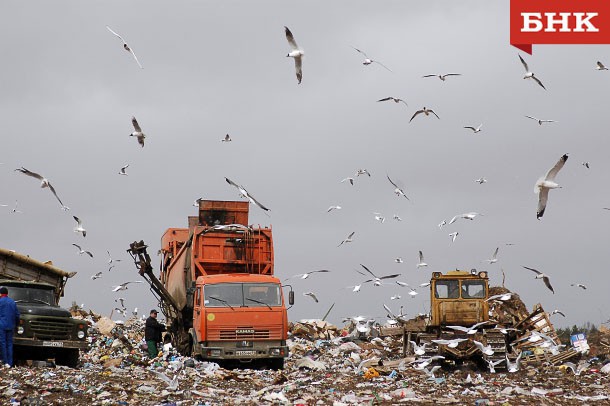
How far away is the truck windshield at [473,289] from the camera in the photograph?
1905cm

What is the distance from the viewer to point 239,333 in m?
16.8

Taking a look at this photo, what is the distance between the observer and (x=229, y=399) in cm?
1165

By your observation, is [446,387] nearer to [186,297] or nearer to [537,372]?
Result: [537,372]

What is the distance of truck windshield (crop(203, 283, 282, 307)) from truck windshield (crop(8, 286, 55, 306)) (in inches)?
121

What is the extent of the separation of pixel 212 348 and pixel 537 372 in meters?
6.92

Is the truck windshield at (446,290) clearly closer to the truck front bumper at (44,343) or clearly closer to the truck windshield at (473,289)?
the truck windshield at (473,289)

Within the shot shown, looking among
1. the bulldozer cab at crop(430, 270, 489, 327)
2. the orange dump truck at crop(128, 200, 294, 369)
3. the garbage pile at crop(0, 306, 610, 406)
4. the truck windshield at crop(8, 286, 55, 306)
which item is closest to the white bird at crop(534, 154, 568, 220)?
the garbage pile at crop(0, 306, 610, 406)

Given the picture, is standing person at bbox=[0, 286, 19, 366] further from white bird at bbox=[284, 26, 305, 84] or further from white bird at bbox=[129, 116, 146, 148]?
white bird at bbox=[284, 26, 305, 84]

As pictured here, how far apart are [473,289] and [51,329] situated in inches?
358

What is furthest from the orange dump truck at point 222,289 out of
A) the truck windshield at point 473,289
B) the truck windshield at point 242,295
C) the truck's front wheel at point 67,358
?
the truck windshield at point 473,289

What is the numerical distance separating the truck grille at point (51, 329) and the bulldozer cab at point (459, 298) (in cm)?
798

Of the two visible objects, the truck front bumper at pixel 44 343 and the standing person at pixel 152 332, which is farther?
the standing person at pixel 152 332

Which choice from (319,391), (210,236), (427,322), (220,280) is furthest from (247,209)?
(319,391)

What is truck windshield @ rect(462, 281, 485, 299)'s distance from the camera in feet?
62.5
